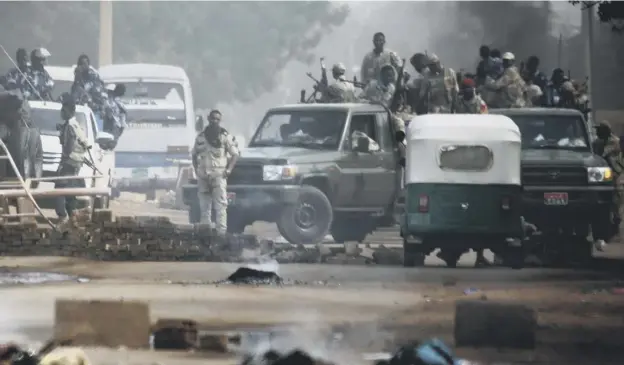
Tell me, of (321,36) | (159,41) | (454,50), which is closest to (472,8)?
(454,50)

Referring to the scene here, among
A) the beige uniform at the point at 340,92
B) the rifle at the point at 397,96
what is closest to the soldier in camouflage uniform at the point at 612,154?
the rifle at the point at 397,96

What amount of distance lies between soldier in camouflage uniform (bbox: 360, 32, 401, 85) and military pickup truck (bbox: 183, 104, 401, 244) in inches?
19.7

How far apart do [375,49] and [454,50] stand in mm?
579

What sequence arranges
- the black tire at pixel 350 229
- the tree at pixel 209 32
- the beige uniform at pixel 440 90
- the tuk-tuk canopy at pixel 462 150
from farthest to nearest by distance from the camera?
1. the black tire at pixel 350 229
2. the beige uniform at pixel 440 90
3. the tree at pixel 209 32
4. the tuk-tuk canopy at pixel 462 150

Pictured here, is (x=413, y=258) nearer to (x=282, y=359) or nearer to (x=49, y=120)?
(x=49, y=120)

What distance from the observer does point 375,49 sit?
11.8 m

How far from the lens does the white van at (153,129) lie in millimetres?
12188

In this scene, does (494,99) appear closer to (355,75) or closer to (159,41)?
(355,75)

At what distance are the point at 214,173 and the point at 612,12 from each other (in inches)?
126

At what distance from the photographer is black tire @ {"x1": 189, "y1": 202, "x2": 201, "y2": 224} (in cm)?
1223

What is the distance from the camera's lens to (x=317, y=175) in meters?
12.3

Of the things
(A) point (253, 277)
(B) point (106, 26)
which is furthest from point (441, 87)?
(B) point (106, 26)

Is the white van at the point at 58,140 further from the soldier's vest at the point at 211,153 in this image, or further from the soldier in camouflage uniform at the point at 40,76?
the soldier's vest at the point at 211,153

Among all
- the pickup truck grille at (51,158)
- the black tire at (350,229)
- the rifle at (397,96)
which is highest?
the rifle at (397,96)
